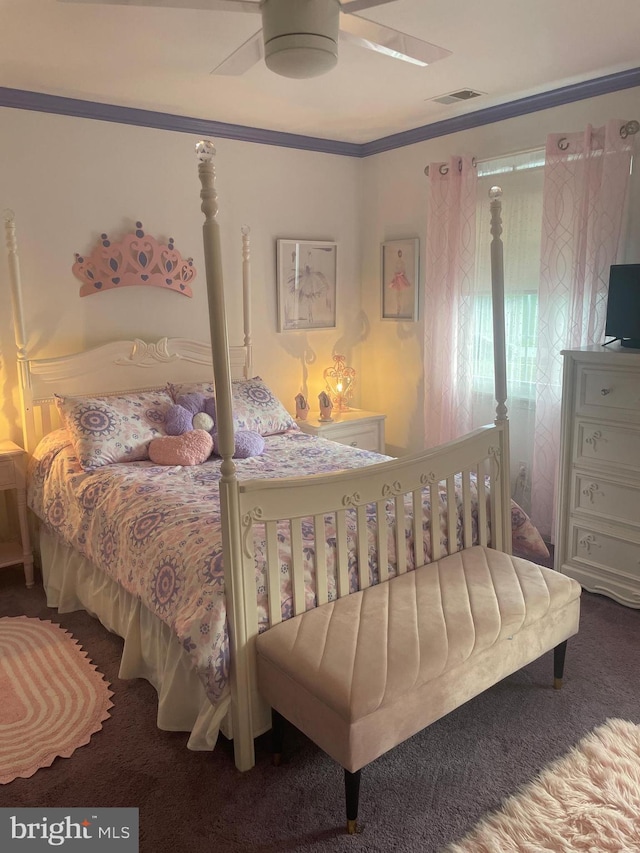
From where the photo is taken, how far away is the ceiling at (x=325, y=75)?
7.97 feet

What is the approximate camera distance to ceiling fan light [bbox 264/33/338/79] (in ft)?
6.22

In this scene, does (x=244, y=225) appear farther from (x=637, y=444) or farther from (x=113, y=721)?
(x=113, y=721)

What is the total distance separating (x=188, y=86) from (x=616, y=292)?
7.59 feet

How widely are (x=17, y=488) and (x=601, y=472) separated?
283cm

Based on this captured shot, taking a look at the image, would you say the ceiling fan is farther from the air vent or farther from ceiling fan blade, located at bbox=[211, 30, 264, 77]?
the air vent

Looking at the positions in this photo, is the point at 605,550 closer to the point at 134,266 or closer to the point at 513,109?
the point at 513,109

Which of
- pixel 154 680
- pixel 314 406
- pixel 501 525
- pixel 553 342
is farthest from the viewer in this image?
pixel 314 406

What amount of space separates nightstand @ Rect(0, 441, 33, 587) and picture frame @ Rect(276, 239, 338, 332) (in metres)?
1.88

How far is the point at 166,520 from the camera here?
2.44m

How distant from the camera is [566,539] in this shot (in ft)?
10.5

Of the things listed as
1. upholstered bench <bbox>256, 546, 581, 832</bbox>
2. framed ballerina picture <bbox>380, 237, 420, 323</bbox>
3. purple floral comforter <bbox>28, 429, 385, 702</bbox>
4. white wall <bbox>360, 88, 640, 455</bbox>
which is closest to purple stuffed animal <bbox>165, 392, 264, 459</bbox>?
purple floral comforter <bbox>28, 429, 385, 702</bbox>

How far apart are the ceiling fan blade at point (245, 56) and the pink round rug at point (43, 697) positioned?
7.73 feet

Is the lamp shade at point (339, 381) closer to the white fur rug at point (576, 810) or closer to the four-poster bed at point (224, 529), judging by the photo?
the four-poster bed at point (224, 529)

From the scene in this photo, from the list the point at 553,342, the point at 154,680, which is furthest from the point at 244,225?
the point at 154,680
